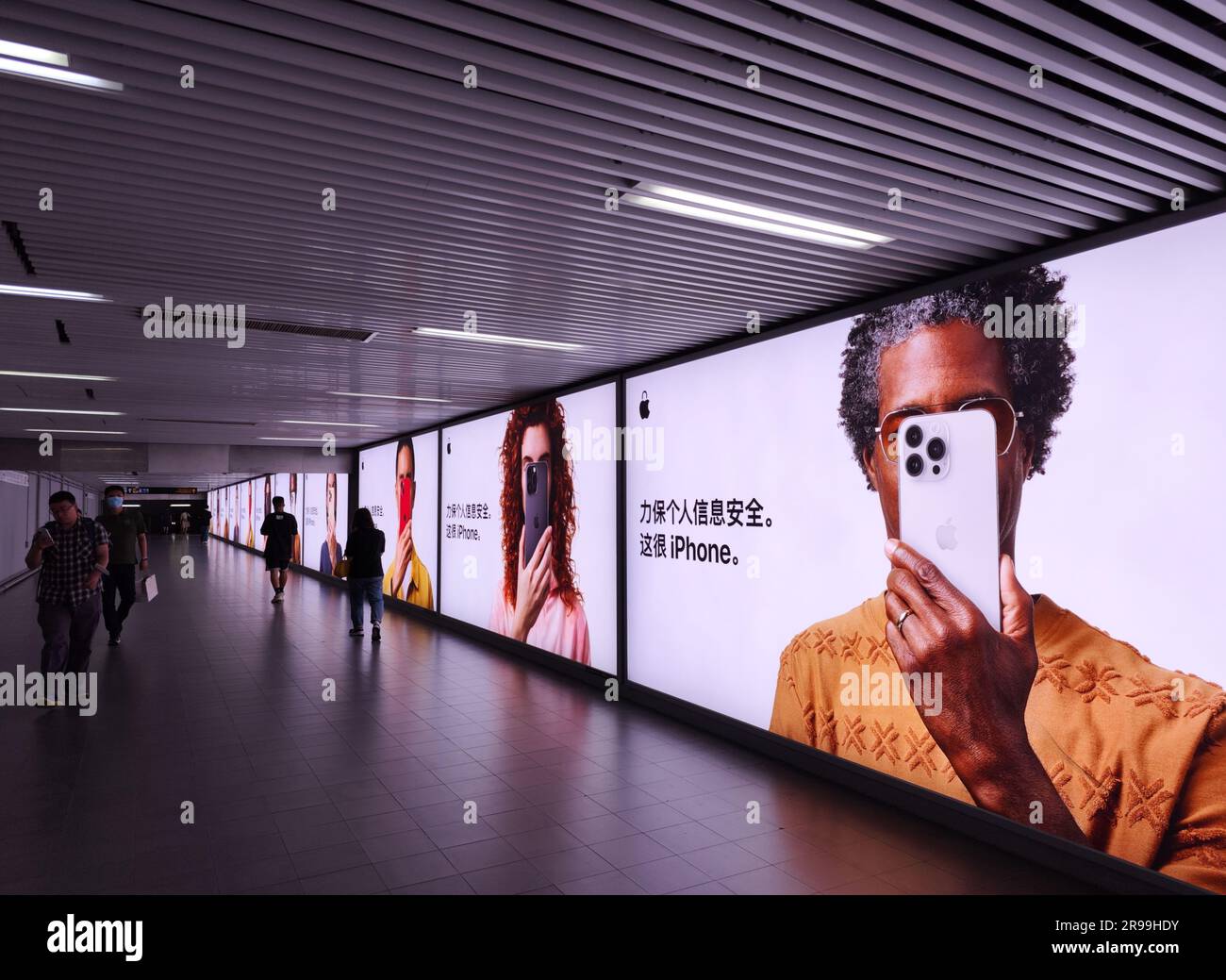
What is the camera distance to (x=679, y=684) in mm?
6746

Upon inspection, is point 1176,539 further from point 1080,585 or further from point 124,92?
point 124,92

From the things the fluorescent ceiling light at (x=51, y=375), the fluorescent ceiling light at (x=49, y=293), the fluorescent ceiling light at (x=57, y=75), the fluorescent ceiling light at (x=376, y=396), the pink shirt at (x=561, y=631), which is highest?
the fluorescent ceiling light at (x=57, y=75)

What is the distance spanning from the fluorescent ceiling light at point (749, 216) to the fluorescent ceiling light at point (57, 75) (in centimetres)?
199

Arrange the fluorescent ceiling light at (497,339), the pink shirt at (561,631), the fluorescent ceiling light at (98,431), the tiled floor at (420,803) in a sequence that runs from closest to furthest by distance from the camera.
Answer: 1. the tiled floor at (420,803)
2. the fluorescent ceiling light at (497,339)
3. the pink shirt at (561,631)
4. the fluorescent ceiling light at (98,431)

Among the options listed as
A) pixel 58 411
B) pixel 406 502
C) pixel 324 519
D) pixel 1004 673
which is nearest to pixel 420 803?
pixel 1004 673

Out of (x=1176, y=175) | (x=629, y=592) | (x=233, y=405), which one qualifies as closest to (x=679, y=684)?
(x=629, y=592)

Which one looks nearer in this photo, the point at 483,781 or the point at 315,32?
the point at 315,32

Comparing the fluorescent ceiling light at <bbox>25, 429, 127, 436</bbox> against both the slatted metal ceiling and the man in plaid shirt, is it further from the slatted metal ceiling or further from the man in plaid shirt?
the slatted metal ceiling

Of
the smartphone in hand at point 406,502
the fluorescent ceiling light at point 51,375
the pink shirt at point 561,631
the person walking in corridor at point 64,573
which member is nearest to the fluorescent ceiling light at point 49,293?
the person walking in corridor at point 64,573

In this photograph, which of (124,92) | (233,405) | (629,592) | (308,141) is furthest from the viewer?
(233,405)

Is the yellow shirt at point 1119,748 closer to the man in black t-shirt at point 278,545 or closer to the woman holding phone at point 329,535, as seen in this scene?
the man in black t-shirt at point 278,545

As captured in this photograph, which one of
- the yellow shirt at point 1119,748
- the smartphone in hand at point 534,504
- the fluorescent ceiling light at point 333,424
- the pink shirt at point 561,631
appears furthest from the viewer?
the fluorescent ceiling light at point 333,424

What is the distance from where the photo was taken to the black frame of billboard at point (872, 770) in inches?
143

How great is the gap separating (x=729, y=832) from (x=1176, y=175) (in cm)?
388
